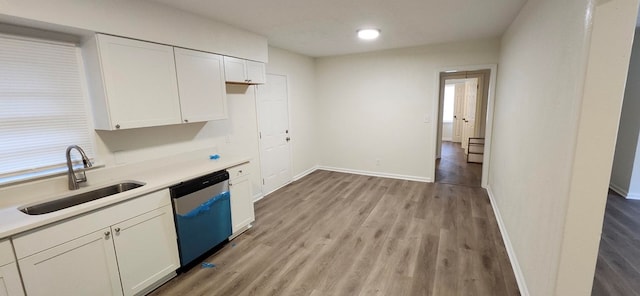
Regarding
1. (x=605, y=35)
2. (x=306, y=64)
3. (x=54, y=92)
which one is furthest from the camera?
(x=306, y=64)

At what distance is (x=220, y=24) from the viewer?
115 inches

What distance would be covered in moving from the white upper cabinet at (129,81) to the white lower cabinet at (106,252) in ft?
2.34

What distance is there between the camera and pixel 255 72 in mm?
3439

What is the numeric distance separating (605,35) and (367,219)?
2722 millimetres

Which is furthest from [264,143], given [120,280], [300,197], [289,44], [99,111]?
[120,280]

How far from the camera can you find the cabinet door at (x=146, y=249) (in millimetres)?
1970

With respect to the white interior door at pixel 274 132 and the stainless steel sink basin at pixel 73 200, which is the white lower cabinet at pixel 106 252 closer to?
the stainless steel sink basin at pixel 73 200

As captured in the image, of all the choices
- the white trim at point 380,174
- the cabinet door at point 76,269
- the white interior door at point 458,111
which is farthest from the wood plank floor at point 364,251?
the white interior door at point 458,111

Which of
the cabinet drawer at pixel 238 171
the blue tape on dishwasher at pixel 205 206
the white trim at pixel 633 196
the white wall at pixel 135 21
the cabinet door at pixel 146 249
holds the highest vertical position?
the white wall at pixel 135 21

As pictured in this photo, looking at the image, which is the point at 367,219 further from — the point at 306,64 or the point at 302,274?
the point at 306,64

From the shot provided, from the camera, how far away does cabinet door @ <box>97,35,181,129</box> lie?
210 cm

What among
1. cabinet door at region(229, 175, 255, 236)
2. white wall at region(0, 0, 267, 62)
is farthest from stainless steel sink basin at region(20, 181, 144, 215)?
white wall at region(0, 0, 267, 62)

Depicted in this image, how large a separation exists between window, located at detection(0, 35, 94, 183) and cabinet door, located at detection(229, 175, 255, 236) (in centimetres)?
132

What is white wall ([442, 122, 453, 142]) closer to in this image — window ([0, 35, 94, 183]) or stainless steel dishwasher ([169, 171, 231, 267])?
stainless steel dishwasher ([169, 171, 231, 267])
